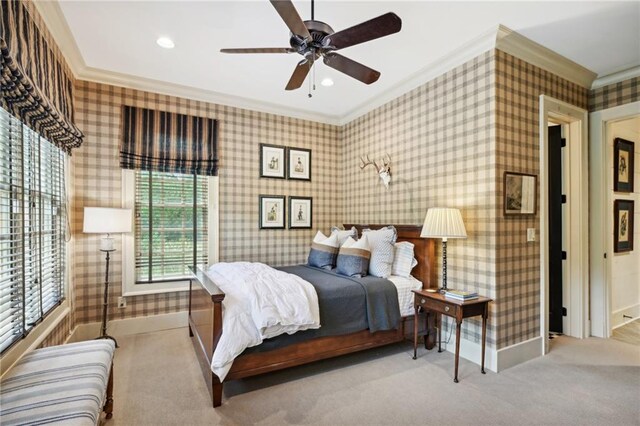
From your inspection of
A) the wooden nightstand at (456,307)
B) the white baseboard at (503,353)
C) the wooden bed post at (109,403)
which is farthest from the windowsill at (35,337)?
the white baseboard at (503,353)

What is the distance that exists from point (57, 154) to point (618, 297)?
6254mm

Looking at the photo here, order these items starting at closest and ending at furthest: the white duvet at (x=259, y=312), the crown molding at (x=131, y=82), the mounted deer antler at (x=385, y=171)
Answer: the white duvet at (x=259, y=312) → the crown molding at (x=131, y=82) → the mounted deer antler at (x=385, y=171)

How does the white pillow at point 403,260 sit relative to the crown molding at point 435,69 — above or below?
below

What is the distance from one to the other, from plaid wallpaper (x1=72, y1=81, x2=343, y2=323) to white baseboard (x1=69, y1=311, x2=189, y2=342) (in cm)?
6

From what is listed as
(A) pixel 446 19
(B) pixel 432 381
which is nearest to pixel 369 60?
(A) pixel 446 19

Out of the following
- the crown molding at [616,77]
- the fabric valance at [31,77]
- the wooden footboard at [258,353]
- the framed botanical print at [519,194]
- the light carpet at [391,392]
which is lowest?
the light carpet at [391,392]

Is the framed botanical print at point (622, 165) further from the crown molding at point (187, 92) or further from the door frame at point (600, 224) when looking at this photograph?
the crown molding at point (187, 92)

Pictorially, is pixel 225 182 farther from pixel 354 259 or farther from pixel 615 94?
pixel 615 94

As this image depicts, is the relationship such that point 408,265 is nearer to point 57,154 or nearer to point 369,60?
point 369,60

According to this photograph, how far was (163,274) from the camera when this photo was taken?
12.8 ft

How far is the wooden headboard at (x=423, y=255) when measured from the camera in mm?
3320

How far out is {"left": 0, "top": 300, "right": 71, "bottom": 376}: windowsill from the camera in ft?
6.01

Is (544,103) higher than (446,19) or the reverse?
the reverse

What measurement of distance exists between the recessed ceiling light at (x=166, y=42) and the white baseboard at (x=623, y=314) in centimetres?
547
